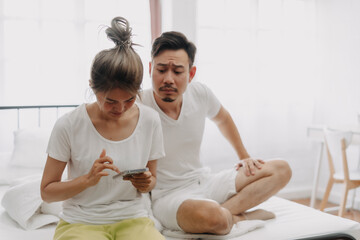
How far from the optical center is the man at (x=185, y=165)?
1743 millimetres

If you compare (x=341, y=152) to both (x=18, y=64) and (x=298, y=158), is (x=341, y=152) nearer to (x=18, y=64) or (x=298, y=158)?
(x=298, y=158)

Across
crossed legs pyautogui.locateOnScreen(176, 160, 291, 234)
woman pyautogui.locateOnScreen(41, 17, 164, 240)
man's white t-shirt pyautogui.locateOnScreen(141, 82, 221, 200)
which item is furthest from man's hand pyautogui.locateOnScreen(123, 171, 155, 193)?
man's white t-shirt pyautogui.locateOnScreen(141, 82, 221, 200)

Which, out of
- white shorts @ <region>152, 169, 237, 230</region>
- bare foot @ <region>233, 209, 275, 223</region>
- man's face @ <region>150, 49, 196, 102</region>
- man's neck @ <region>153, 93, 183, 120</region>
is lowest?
bare foot @ <region>233, 209, 275, 223</region>

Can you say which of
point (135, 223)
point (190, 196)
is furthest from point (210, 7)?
point (135, 223)

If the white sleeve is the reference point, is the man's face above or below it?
above

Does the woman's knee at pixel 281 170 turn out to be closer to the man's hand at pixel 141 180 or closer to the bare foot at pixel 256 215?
the bare foot at pixel 256 215

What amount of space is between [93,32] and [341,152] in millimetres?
1909

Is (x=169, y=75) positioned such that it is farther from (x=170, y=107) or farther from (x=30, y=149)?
(x=30, y=149)

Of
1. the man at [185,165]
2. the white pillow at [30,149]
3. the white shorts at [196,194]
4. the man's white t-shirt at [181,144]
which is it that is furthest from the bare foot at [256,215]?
the white pillow at [30,149]

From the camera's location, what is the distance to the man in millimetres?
1743

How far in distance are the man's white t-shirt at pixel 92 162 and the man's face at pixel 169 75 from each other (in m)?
0.31

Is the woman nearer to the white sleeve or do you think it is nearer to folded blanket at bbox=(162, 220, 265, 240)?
Result: folded blanket at bbox=(162, 220, 265, 240)

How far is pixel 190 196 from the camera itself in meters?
1.72

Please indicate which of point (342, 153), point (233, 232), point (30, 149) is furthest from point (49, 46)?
point (342, 153)
